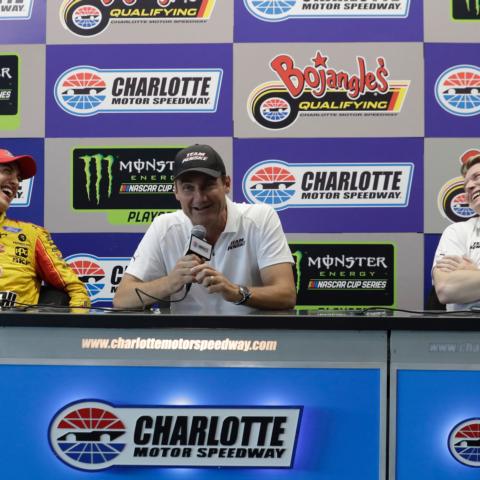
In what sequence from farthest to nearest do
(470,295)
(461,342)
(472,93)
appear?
(472,93) → (470,295) → (461,342)

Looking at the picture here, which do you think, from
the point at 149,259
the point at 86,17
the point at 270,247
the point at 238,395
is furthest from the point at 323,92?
the point at 238,395

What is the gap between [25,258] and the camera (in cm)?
276

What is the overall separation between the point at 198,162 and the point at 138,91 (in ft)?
4.04

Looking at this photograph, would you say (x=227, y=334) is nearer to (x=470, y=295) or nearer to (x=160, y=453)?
(x=160, y=453)

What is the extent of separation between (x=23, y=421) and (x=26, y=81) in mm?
2225

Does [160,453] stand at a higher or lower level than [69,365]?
lower

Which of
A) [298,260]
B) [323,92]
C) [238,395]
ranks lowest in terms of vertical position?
[238,395]

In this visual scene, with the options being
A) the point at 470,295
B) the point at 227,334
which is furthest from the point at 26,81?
the point at 470,295

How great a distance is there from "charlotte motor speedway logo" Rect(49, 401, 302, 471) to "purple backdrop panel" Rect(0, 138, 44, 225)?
1.89m

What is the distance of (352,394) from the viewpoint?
151cm

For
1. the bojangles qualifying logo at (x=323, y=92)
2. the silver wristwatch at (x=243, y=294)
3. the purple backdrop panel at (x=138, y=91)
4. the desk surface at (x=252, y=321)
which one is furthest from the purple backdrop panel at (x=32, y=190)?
the desk surface at (x=252, y=321)

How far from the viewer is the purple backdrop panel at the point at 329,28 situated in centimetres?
312

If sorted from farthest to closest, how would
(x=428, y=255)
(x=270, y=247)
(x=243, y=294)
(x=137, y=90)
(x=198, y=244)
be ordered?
(x=137, y=90), (x=428, y=255), (x=270, y=247), (x=243, y=294), (x=198, y=244)

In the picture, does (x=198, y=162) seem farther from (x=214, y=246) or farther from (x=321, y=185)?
(x=321, y=185)
